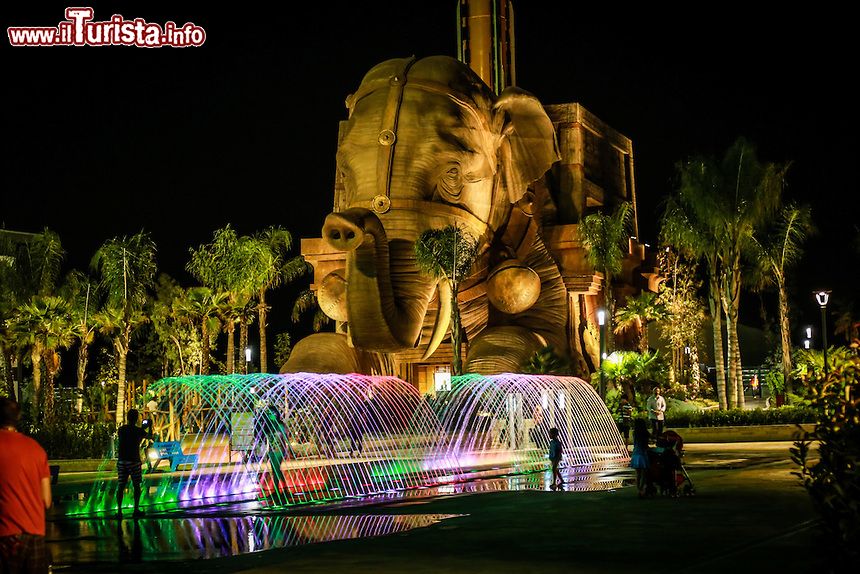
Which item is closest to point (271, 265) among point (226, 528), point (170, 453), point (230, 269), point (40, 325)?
point (230, 269)

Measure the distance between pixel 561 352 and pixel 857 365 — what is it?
20961 millimetres

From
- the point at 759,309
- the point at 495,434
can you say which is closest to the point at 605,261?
the point at 495,434

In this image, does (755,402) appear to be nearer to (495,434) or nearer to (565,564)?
(495,434)

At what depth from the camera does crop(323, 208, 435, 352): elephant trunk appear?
21875mm

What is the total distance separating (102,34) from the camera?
3691 cm

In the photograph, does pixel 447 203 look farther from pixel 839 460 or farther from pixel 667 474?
pixel 839 460

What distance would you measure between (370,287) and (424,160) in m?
4.65

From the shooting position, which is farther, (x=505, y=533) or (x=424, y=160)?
(x=424, y=160)

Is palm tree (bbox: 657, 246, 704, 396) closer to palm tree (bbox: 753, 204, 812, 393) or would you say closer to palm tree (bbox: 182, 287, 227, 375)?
palm tree (bbox: 753, 204, 812, 393)

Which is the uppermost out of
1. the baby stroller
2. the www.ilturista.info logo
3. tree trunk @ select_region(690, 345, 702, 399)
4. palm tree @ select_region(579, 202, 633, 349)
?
the www.ilturista.info logo

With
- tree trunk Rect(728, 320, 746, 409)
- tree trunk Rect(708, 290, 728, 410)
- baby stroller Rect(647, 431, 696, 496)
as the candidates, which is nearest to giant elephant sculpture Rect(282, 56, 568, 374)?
baby stroller Rect(647, 431, 696, 496)

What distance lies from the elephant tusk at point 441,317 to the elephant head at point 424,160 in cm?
5

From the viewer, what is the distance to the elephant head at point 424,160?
80.6 ft

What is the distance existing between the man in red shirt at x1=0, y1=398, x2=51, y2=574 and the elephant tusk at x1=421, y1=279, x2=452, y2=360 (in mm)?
18649
